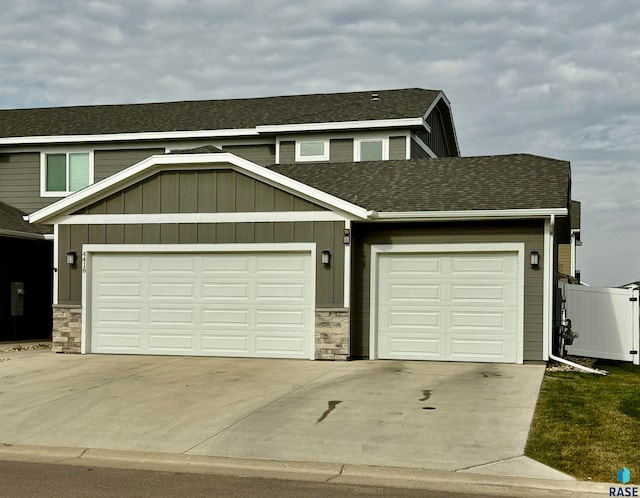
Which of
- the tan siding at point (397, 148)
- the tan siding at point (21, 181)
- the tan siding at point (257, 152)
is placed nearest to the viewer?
the tan siding at point (397, 148)

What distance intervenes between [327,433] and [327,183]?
9.24 meters

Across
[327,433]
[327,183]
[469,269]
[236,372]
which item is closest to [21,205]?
[327,183]

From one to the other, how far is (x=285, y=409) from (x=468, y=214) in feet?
20.1

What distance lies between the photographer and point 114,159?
79.2 ft

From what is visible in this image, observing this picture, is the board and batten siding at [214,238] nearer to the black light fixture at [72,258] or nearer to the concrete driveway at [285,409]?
the black light fixture at [72,258]

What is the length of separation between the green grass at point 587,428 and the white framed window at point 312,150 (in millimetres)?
11459

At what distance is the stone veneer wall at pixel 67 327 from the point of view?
16.6 m

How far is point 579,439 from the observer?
885 cm

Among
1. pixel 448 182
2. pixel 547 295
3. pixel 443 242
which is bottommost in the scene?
pixel 547 295

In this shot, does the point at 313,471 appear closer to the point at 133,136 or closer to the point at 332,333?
the point at 332,333

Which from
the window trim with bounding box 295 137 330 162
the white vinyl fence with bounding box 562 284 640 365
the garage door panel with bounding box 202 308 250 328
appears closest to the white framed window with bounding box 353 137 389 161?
the window trim with bounding box 295 137 330 162

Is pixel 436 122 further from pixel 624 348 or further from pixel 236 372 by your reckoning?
pixel 236 372

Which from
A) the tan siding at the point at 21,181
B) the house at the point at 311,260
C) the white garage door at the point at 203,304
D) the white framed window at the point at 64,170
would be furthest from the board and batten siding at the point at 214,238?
the tan siding at the point at 21,181

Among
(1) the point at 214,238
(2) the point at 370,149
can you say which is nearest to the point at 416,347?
(1) the point at 214,238
